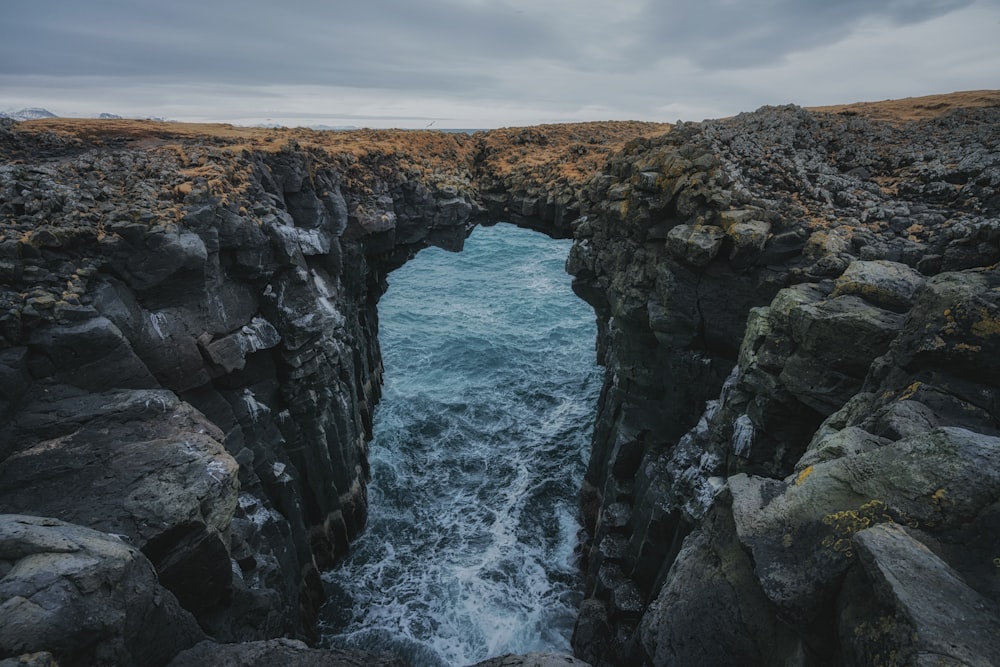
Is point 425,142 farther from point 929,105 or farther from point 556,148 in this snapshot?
point 929,105

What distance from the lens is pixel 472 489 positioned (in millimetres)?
29359

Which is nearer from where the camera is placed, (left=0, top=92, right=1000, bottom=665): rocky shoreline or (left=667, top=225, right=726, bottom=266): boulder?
(left=0, top=92, right=1000, bottom=665): rocky shoreline

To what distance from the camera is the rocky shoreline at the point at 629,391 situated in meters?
6.74

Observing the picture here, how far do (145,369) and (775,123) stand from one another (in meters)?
26.8

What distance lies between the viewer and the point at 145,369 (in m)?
13.8

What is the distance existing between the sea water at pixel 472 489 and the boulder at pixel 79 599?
1448 centimetres

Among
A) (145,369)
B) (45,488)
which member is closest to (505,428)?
(145,369)

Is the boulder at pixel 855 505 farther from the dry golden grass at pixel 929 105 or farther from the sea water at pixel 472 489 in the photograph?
the dry golden grass at pixel 929 105

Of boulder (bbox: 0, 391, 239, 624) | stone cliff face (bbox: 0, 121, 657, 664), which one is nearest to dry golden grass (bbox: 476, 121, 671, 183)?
stone cliff face (bbox: 0, 121, 657, 664)

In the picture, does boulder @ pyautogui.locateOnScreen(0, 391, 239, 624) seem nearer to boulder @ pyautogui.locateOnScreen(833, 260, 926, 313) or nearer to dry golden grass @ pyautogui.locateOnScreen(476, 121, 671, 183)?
boulder @ pyautogui.locateOnScreen(833, 260, 926, 313)

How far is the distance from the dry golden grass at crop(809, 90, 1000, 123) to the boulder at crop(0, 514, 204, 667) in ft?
105

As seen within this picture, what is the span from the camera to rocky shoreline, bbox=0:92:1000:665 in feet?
22.1

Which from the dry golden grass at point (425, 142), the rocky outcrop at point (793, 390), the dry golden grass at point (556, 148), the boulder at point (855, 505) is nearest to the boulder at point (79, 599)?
the rocky outcrop at point (793, 390)

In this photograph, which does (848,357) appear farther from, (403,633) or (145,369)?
(403,633)
